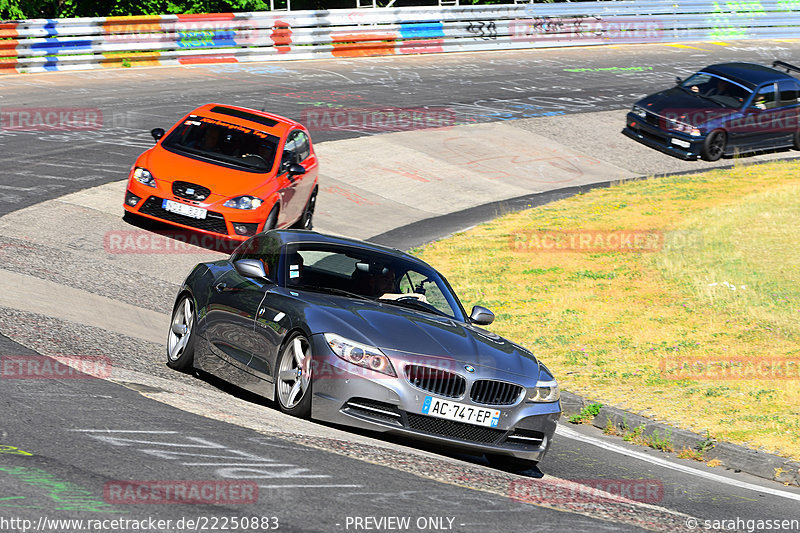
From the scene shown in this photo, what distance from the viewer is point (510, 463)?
8.17 meters

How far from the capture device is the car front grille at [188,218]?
48.9 feet

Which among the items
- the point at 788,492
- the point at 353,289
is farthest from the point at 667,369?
the point at 353,289

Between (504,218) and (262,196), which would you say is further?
(504,218)

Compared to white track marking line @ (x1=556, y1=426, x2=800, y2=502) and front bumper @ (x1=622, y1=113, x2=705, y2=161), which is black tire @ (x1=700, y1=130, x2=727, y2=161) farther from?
white track marking line @ (x1=556, y1=426, x2=800, y2=502)

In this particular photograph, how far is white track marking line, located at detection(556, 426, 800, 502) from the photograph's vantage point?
8500 mm

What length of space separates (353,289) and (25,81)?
790 inches

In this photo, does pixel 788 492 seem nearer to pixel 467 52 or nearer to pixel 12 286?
pixel 12 286

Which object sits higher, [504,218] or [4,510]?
[4,510]

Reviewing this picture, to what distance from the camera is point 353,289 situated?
9.02 m

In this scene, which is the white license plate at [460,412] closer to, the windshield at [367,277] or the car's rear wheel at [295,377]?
the car's rear wheel at [295,377]

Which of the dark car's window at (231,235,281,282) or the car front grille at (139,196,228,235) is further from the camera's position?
the car front grille at (139,196,228,235)

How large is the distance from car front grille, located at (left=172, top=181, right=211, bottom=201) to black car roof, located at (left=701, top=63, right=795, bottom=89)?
16.2 meters

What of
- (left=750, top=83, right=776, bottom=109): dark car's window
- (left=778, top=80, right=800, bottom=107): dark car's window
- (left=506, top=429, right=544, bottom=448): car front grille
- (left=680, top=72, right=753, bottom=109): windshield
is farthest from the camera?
(left=778, top=80, right=800, bottom=107): dark car's window

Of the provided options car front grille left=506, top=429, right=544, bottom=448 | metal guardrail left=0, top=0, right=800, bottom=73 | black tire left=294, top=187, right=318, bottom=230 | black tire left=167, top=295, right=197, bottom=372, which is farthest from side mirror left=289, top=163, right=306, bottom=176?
metal guardrail left=0, top=0, right=800, bottom=73
